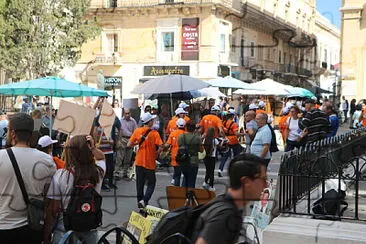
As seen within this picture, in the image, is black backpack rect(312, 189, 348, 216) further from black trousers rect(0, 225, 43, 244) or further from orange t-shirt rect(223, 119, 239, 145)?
orange t-shirt rect(223, 119, 239, 145)

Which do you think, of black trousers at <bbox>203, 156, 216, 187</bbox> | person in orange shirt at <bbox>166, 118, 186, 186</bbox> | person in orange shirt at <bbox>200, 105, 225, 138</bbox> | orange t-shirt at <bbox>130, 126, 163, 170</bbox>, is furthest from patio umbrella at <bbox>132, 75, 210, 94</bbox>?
orange t-shirt at <bbox>130, 126, 163, 170</bbox>

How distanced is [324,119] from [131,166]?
3.80 m

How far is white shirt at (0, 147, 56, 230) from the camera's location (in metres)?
3.44

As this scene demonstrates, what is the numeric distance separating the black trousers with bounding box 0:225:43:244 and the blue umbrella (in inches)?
261

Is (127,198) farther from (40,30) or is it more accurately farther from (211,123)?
(40,30)

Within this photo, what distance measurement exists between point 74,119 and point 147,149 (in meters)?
1.81

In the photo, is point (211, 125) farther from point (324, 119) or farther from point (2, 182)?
point (2, 182)

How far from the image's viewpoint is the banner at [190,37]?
24872 millimetres

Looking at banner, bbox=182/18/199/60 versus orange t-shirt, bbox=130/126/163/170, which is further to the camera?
banner, bbox=182/18/199/60

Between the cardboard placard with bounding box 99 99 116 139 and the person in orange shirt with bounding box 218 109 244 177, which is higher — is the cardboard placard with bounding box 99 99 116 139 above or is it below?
above

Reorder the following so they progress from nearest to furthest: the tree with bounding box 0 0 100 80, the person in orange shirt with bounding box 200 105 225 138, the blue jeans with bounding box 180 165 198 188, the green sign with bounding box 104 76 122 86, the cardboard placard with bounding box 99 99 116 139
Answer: the cardboard placard with bounding box 99 99 116 139 < the blue jeans with bounding box 180 165 198 188 < the person in orange shirt with bounding box 200 105 225 138 < the tree with bounding box 0 0 100 80 < the green sign with bounding box 104 76 122 86

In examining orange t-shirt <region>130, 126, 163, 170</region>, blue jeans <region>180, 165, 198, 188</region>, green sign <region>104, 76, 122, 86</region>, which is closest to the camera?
orange t-shirt <region>130, 126, 163, 170</region>

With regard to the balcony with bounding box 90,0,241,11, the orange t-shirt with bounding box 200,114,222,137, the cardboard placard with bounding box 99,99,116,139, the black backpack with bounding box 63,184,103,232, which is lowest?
the black backpack with bounding box 63,184,103,232

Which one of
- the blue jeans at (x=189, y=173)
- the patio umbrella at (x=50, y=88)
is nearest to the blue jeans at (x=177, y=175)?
the blue jeans at (x=189, y=173)
